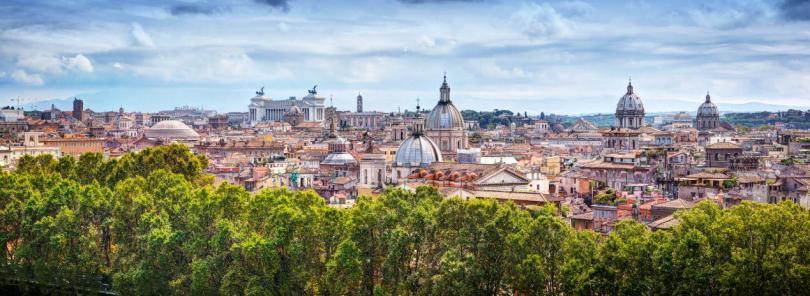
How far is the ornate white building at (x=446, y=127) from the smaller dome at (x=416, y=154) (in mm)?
16519

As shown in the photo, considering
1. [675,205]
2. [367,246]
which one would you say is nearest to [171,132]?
[675,205]

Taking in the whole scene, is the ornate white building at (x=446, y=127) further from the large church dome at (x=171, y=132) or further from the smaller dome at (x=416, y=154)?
the large church dome at (x=171, y=132)

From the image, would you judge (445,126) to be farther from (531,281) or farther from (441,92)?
(531,281)

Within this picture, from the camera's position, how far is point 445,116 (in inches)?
3922

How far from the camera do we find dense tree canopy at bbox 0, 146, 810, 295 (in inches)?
1231

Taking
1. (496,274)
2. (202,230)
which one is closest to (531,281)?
(496,274)

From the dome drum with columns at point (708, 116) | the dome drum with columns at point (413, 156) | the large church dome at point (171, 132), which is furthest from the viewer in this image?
the dome drum with columns at point (708, 116)

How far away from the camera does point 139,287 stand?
39.8m

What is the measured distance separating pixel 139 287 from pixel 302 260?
714 centimetres

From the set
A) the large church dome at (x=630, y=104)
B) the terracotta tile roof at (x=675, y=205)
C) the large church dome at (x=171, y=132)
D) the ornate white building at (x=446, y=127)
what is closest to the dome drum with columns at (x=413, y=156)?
the ornate white building at (x=446, y=127)

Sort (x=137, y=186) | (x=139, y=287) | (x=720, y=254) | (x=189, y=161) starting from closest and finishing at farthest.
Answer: (x=720, y=254), (x=139, y=287), (x=137, y=186), (x=189, y=161)

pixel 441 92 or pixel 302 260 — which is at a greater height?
pixel 441 92

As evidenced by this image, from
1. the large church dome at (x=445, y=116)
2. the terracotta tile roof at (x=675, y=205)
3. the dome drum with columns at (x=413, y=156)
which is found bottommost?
the terracotta tile roof at (x=675, y=205)

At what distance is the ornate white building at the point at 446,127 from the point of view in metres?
99.1
